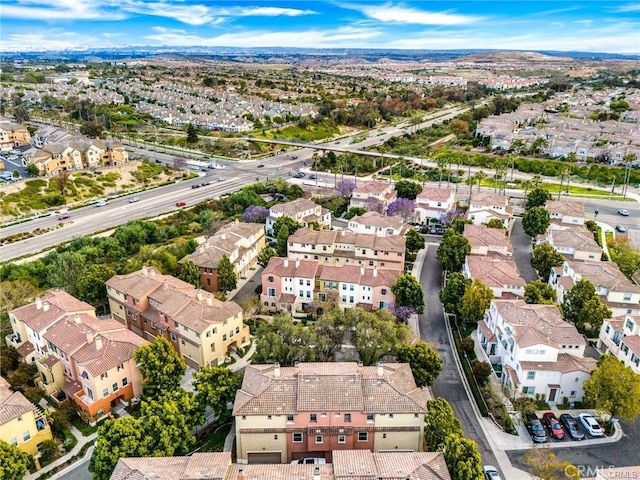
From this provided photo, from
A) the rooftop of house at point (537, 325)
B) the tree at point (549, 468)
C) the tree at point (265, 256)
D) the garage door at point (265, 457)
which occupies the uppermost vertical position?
the rooftop of house at point (537, 325)

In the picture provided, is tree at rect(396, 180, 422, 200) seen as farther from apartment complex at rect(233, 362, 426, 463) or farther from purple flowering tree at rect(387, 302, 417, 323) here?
apartment complex at rect(233, 362, 426, 463)

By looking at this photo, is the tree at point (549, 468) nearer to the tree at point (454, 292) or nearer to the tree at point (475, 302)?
the tree at point (475, 302)

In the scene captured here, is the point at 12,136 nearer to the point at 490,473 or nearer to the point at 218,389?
the point at 218,389

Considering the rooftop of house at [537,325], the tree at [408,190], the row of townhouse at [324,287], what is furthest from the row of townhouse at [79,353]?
the tree at [408,190]

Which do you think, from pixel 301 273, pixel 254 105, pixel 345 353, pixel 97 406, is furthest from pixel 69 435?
pixel 254 105

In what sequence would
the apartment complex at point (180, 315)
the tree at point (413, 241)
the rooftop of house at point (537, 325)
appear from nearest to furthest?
the rooftop of house at point (537, 325) → the apartment complex at point (180, 315) → the tree at point (413, 241)

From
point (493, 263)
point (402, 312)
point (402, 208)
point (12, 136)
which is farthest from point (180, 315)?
point (12, 136)
